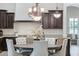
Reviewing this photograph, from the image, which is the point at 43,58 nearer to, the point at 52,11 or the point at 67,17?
the point at 52,11

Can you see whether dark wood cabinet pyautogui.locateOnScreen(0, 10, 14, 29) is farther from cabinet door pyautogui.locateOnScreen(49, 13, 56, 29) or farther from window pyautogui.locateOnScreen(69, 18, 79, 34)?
window pyautogui.locateOnScreen(69, 18, 79, 34)

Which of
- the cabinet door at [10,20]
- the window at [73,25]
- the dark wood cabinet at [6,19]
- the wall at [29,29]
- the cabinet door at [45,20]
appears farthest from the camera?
the window at [73,25]

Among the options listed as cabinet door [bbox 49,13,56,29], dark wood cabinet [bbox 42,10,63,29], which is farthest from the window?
cabinet door [bbox 49,13,56,29]

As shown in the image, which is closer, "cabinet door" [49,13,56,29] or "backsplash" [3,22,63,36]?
"backsplash" [3,22,63,36]

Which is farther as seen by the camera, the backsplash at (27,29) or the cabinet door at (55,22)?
the cabinet door at (55,22)

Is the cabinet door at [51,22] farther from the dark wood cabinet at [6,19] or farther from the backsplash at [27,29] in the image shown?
the dark wood cabinet at [6,19]

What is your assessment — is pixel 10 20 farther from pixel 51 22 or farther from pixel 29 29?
pixel 51 22

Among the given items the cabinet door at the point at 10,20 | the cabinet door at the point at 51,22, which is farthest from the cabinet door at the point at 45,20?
the cabinet door at the point at 10,20

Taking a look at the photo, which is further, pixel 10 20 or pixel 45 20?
pixel 45 20

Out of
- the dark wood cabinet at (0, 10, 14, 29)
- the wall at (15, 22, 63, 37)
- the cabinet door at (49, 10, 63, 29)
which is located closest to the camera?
the dark wood cabinet at (0, 10, 14, 29)

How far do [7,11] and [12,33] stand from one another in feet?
4.38

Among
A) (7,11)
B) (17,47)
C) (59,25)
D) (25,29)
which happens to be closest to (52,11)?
(59,25)

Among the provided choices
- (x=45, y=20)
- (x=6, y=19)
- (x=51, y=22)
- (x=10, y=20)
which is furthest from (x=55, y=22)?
(x=6, y=19)

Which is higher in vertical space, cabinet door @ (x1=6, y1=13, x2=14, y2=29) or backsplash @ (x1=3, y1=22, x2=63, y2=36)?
cabinet door @ (x1=6, y1=13, x2=14, y2=29)
